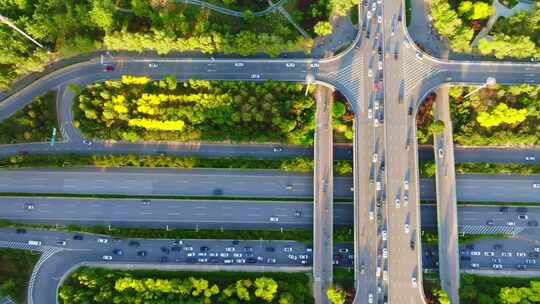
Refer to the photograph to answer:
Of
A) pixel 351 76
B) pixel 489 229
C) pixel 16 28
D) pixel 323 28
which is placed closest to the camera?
pixel 16 28

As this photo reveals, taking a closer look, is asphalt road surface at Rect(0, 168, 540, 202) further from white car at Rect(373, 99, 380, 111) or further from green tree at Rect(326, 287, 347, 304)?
green tree at Rect(326, 287, 347, 304)

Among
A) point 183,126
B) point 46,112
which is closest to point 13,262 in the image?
point 46,112

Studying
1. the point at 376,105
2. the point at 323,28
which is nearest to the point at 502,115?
the point at 376,105

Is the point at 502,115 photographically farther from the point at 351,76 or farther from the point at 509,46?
the point at 351,76

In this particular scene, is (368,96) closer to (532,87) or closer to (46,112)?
(532,87)

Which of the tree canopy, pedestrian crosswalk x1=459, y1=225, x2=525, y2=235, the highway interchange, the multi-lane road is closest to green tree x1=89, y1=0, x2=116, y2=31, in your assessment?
the highway interchange
